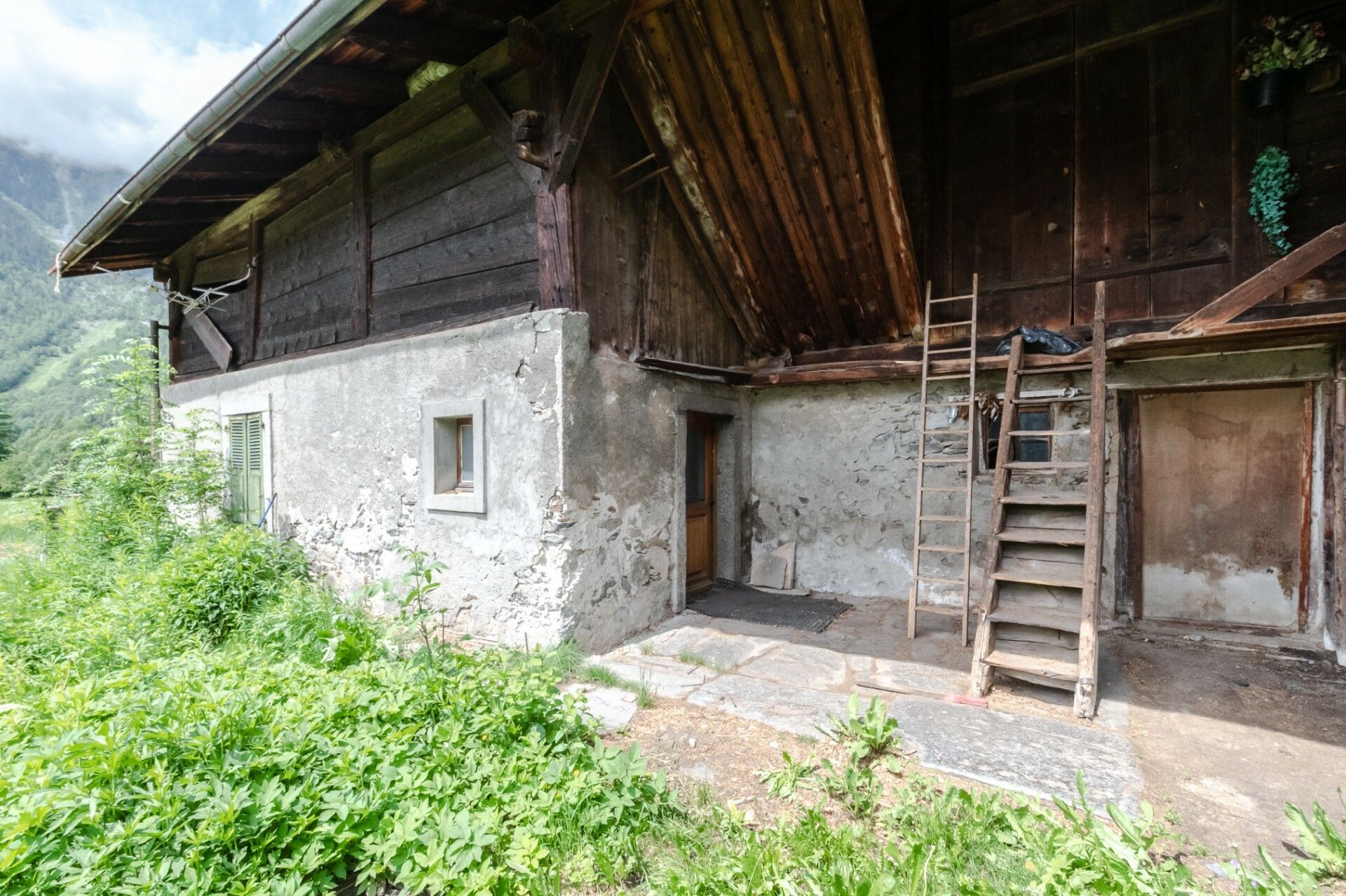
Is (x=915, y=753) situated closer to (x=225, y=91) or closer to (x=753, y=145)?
(x=753, y=145)

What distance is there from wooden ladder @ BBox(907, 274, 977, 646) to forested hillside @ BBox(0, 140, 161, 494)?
83.7 ft

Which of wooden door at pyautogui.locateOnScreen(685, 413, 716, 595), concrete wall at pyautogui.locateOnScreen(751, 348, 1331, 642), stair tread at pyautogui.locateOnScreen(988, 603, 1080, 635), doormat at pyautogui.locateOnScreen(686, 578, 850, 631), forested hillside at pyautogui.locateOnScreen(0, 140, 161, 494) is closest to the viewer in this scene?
stair tread at pyautogui.locateOnScreen(988, 603, 1080, 635)

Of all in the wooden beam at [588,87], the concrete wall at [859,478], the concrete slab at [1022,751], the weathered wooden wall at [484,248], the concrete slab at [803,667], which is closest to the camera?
the concrete slab at [1022,751]

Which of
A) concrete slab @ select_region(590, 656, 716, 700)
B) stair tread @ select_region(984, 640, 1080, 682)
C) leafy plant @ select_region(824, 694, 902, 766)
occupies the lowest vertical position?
concrete slab @ select_region(590, 656, 716, 700)

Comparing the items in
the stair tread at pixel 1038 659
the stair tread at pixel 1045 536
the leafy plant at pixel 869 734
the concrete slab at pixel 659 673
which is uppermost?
the stair tread at pixel 1045 536

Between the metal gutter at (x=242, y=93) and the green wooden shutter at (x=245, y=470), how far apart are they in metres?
2.42

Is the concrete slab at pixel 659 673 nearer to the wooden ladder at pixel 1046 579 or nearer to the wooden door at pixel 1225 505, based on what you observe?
the wooden ladder at pixel 1046 579

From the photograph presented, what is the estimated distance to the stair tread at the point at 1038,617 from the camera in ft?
11.9

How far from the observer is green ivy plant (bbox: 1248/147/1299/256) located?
4352 mm

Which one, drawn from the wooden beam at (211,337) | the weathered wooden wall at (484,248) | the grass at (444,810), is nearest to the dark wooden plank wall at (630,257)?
the weathered wooden wall at (484,248)

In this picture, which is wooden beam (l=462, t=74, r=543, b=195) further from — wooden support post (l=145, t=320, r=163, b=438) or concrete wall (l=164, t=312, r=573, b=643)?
wooden support post (l=145, t=320, r=163, b=438)

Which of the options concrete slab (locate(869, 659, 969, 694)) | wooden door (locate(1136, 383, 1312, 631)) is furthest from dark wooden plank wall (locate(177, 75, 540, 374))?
wooden door (locate(1136, 383, 1312, 631))

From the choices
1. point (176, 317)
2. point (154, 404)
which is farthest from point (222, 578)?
point (176, 317)

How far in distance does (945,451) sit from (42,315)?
61.2 metres
